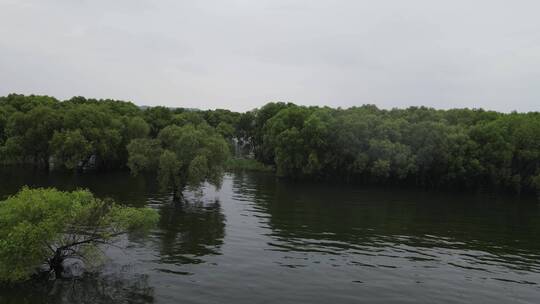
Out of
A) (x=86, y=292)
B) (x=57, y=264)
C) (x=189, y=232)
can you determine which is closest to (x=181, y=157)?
(x=189, y=232)

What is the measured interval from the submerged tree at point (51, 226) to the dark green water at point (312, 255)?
1.83 m

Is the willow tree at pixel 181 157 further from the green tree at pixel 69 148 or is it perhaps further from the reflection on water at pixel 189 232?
the green tree at pixel 69 148

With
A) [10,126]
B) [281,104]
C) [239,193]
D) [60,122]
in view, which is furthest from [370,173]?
[10,126]

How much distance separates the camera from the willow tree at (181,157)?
60.5 metres

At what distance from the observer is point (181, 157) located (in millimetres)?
61844

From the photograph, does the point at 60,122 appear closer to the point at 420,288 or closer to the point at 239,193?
the point at 239,193

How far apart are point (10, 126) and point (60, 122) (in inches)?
436

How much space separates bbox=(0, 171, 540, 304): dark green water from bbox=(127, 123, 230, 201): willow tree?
12.2 ft

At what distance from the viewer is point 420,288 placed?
33.7m

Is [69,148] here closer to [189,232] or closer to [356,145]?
[189,232]

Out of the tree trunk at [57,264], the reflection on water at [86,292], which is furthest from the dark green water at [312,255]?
the tree trunk at [57,264]

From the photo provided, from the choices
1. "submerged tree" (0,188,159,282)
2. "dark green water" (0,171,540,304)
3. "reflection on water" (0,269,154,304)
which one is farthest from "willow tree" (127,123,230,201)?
"reflection on water" (0,269,154,304)

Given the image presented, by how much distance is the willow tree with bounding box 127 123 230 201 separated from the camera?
60.5 metres

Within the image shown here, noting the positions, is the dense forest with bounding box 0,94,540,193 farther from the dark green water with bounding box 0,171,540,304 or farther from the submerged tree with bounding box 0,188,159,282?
the submerged tree with bounding box 0,188,159,282
